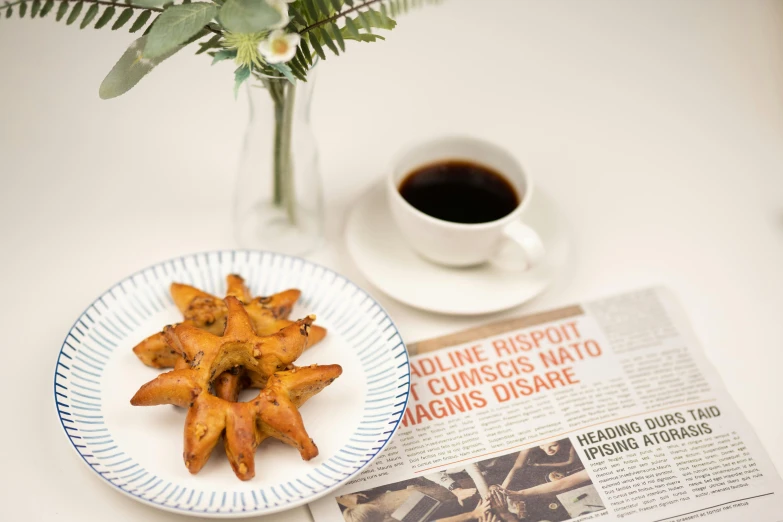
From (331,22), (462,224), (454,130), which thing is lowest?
(462,224)

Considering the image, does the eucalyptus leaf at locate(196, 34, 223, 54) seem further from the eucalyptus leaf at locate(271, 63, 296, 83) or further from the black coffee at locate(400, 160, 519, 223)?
the black coffee at locate(400, 160, 519, 223)

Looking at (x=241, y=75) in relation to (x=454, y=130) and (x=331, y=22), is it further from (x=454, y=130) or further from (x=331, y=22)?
(x=454, y=130)

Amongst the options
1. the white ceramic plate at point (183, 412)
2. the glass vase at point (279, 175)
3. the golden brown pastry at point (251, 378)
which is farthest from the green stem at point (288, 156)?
the golden brown pastry at point (251, 378)

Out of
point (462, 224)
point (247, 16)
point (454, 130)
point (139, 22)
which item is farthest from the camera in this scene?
point (454, 130)

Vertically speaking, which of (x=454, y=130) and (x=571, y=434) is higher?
(x=454, y=130)

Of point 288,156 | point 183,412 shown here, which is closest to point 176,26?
point 288,156

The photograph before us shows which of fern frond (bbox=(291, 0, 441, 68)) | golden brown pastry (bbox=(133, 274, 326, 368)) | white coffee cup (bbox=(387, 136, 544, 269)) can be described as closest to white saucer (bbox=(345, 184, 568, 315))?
white coffee cup (bbox=(387, 136, 544, 269))
